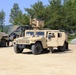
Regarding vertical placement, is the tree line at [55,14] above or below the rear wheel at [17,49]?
above

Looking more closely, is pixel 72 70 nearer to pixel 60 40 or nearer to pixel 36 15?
pixel 60 40

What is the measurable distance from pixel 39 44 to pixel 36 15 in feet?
92.7

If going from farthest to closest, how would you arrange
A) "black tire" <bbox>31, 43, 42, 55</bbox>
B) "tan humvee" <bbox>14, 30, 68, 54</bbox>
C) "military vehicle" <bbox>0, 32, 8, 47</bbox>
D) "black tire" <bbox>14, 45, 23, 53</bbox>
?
"military vehicle" <bbox>0, 32, 8, 47</bbox> → "black tire" <bbox>14, 45, 23, 53</bbox> → "tan humvee" <bbox>14, 30, 68, 54</bbox> → "black tire" <bbox>31, 43, 42, 55</bbox>

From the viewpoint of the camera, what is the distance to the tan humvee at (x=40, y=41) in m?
20.9

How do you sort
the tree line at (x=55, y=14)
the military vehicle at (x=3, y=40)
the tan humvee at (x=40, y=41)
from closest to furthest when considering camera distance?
1. the tan humvee at (x=40, y=41)
2. the military vehicle at (x=3, y=40)
3. the tree line at (x=55, y=14)

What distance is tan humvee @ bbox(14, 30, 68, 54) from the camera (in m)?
20.9

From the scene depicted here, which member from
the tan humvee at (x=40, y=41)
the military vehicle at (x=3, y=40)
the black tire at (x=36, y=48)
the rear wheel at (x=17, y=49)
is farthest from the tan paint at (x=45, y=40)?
the military vehicle at (x=3, y=40)

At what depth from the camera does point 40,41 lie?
70.1 ft

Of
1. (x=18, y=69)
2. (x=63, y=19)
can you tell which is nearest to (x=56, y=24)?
(x=63, y=19)

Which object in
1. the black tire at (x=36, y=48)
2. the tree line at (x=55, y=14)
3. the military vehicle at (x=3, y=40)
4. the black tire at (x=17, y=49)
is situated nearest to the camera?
the black tire at (x=36, y=48)

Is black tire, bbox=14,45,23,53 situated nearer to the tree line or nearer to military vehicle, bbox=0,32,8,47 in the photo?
military vehicle, bbox=0,32,8,47

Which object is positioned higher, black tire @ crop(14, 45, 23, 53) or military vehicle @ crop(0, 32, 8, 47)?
military vehicle @ crop(0, 32, 8, 47)

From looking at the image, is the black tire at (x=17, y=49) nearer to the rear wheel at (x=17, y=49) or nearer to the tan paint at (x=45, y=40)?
the rear wheel at (x=17, y=49)

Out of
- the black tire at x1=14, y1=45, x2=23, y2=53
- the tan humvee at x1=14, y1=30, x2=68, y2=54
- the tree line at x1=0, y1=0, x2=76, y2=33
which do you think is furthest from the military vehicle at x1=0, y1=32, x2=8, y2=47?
the tree line at x1=0, y1=0, x2=76, y2=33
